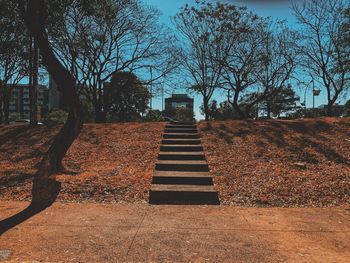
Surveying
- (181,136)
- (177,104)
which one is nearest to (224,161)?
(181,136)

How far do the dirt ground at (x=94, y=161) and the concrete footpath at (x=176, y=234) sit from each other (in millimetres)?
775

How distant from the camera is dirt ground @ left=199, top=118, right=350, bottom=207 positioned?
762cm

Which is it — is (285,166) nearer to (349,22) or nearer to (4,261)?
(4,261)

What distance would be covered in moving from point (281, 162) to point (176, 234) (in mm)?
4980

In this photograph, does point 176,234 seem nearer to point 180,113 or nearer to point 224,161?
point 224,161

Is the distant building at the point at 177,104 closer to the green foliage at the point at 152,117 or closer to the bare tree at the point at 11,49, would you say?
the green foliage at the point at 152,117

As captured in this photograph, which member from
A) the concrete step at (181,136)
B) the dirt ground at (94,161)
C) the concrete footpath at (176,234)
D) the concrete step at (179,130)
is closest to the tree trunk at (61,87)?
the dirt ground at (94,161)

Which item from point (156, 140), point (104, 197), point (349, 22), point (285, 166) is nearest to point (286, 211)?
point (285, 166)

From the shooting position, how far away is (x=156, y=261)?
4570 millimetres

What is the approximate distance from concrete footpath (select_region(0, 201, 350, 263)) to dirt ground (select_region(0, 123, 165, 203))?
775 millimetres

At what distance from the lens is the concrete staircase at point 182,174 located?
7602 millimetres

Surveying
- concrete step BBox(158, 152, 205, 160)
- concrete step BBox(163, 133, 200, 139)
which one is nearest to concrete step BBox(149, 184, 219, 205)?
concrete step BBox(158, 152, 205, 160)

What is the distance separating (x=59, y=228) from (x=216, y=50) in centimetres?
1855

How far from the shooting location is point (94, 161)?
34.6 feet
